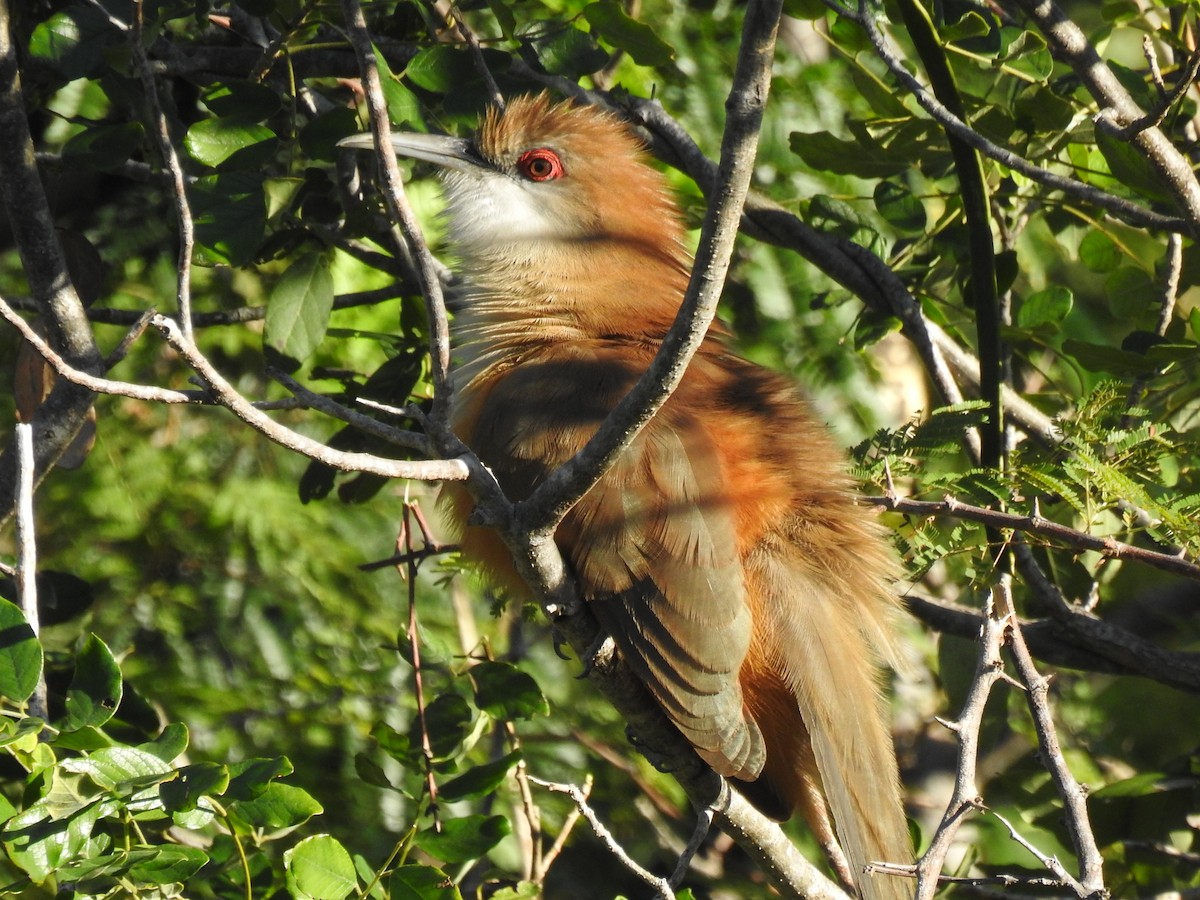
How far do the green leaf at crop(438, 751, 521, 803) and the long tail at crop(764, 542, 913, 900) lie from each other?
2.23 ft

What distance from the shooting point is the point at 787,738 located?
313 centimetres

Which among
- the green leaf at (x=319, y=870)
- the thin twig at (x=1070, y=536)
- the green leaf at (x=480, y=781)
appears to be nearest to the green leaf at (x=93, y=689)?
the green leaf at (x=319, y=870)

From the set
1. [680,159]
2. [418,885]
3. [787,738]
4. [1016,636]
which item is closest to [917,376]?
[680,159]

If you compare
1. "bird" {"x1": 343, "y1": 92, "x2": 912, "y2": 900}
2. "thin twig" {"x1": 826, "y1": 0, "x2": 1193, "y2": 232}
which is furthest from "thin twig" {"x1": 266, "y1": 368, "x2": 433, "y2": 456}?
"thin twig" {"x1": 826, "y1": 0, "x2": 1193, "y2": 232}

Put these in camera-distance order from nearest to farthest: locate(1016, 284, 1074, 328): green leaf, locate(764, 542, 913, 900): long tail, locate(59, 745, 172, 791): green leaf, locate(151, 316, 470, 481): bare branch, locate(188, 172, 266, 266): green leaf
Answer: locate(151, 316, 470, 481): bare branch
locate(59, 745, 172, 791): green leaf
locate(764, 542, 913, 900): long tail
locate(188, 172, 266, 266): green leaf
locate(1016, 284, 1074, 328): green leaf

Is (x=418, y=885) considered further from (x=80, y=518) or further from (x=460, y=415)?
(x=80, y=518)

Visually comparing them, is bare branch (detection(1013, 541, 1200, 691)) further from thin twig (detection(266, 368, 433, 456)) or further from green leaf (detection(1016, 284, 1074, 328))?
thin twig (detection(266, 368, 433, 456))

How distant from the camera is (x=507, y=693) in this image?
3062 mm

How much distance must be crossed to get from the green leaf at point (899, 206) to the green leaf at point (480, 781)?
194cm

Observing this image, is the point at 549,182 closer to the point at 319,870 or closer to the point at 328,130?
the point at 328,130

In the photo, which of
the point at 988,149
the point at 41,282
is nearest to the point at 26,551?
the point at 41,282

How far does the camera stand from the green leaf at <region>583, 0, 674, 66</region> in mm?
3230

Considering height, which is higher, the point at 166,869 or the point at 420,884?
the point at 166,869

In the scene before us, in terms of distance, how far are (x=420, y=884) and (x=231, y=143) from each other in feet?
5.80
